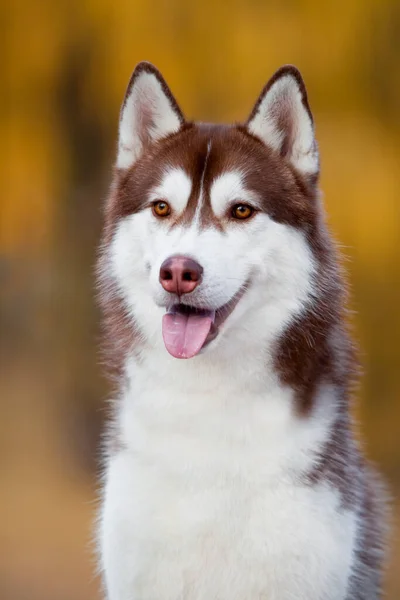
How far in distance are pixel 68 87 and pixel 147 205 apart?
12.6ft

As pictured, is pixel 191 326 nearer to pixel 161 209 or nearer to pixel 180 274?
pixel 180 274

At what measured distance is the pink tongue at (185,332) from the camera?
2461mm

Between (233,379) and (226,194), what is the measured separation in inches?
19.6

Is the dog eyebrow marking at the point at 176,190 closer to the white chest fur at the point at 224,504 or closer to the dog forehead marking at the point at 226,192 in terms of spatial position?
the dog forehead marking at the point at 226,192

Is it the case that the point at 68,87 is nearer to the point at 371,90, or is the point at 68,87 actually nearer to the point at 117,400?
the point at 371,90

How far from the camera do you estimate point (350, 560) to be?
2.68m

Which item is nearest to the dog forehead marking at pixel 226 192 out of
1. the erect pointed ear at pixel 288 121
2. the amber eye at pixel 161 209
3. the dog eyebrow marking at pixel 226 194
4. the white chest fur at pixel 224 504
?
the dog eyebrow marking at pixel 226 194

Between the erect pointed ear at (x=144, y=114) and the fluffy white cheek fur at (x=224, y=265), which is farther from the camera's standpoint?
the erect pointed ear at (x=144, y=114)

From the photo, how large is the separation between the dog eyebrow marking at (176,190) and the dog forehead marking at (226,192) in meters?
0.07

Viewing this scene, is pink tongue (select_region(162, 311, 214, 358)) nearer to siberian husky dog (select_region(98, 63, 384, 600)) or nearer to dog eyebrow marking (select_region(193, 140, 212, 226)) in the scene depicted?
siberian husky dog (select_region(98, 63, 384, 600))

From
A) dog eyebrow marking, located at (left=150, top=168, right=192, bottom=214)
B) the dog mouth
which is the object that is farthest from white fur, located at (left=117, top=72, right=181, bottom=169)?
the dog mouth

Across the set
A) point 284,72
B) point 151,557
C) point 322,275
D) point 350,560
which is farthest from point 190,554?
point 284,72

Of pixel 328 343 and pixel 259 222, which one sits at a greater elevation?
pixel 259 222

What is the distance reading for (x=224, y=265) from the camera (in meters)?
2.45
